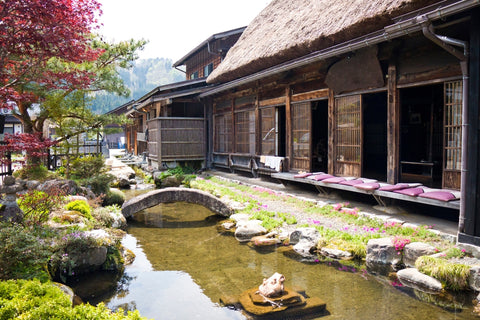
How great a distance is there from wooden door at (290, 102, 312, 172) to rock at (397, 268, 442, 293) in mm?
5605

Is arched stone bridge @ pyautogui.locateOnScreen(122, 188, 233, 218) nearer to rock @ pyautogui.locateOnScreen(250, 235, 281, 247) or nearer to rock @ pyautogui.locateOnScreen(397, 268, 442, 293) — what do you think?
rock @ pyautogui.locateOnScreen(250, 235, 281, 247)

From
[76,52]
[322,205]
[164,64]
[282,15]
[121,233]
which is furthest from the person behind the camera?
Answer: [164,64]

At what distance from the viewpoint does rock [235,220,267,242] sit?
7.76 meters

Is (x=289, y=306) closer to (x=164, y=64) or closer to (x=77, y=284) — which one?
(x=77, y=284)

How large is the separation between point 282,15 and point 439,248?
1101cm

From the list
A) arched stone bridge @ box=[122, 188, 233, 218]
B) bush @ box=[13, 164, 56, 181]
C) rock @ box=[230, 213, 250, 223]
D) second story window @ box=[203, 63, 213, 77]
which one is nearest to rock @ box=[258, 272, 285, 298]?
rock @ box=[230, 213, 250, 223]

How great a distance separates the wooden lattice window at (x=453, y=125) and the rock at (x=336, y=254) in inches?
102

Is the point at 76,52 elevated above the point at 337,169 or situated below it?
above

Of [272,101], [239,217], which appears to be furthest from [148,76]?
[239,217]

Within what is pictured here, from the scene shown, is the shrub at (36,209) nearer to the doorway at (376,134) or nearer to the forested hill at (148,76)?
the doorway at (376,134)

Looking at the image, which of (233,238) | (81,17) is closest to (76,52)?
(81,17)

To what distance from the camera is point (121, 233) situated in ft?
Answer: 25.9

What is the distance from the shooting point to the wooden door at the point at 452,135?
21.1 feet

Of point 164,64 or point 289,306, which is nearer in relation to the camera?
Answer: point 289,306
